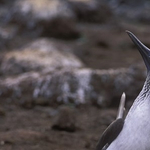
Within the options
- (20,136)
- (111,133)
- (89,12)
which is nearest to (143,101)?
(111,133)

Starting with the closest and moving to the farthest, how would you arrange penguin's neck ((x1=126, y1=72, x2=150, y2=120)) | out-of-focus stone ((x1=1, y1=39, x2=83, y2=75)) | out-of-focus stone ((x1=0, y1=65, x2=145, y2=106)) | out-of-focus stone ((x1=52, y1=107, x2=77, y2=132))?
penguin's neck ((x1=126, y1=72, x2=150, y2=120)) < out-of-focus stone ((x1=52, y1=107, x2=77, y2=132)) < out-of-focus stone ((x1=0, y1=65, x2=145, y2=106)) < out-of-focus stone ((x1=1, y1=39, x2=83, y2=75))

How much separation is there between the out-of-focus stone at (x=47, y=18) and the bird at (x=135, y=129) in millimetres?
9253

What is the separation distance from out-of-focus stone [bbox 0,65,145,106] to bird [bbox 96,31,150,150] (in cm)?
351

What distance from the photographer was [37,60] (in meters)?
8.53

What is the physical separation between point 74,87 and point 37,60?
1.49 metres

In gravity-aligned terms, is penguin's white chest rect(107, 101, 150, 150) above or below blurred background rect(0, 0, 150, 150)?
above

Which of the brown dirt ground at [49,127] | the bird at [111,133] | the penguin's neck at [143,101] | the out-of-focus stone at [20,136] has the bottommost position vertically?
Result: the brown dirt ground at [49,127]

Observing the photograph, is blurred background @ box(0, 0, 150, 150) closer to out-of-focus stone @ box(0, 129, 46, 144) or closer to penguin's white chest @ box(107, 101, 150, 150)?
out-of-focus stone @ box(0, 129, 46, 144)

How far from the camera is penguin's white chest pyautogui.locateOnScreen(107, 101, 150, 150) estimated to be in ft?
11.0

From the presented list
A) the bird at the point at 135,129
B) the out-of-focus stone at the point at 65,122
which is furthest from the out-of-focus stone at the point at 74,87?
the bird at the point at 135,129

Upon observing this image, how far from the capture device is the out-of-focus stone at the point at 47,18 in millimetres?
12789

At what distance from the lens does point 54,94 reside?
282 inches

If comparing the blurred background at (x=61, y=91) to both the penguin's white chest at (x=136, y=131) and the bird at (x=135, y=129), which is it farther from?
the penguin's white chest at (x=136, y=131)

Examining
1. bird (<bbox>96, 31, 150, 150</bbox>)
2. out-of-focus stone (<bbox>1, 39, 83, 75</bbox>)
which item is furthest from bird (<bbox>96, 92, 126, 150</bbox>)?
out-of-focus stone (<bbox>1, 39, 83, 75</bbox>)
